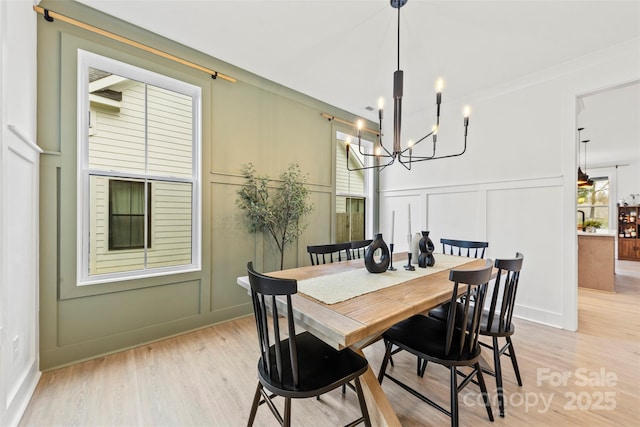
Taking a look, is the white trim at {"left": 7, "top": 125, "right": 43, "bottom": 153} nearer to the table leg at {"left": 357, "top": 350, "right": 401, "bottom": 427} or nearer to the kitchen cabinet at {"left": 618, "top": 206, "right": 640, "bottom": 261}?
the table leg at {"left": 357, "top": 350, "right": 401, "bottom": 427}

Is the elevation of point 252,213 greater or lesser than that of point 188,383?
greater

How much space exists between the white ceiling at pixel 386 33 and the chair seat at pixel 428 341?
2335mm

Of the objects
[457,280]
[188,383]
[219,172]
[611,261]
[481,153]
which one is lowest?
[188,383]

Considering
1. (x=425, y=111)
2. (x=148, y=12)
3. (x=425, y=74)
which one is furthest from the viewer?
(x=425, y=111)

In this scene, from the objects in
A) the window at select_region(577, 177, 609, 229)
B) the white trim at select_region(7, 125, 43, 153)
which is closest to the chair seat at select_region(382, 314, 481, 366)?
the white trim at select_region(7, 125, 43, 153)

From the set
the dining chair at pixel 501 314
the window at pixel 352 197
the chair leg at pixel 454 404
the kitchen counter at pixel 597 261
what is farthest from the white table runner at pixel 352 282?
the kitchen counter at pixel 597 261

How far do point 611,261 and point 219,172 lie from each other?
5.72 m

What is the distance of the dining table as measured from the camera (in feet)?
3.64

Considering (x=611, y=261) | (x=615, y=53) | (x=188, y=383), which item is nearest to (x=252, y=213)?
(x=188, y=383)

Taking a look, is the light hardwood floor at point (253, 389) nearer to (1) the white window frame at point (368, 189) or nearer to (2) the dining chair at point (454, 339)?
(2) the dining chair at point (454, 339)

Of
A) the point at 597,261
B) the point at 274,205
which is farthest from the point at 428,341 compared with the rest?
the point at 597,261

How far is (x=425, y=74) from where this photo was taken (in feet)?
9.80

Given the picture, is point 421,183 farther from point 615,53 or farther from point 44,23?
point 44,23

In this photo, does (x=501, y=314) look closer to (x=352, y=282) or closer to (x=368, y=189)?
(x=352, y=282)
